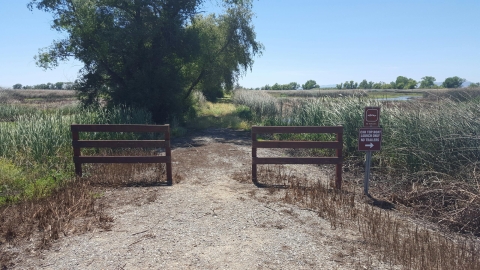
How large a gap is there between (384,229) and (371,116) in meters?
2.62

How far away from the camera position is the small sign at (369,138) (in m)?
7.05

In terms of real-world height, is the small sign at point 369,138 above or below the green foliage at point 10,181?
above

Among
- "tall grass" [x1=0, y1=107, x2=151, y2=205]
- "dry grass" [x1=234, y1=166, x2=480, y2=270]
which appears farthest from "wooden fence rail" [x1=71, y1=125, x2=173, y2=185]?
"dry grass" [x1=234, y1=166, x2=480, y2=270]

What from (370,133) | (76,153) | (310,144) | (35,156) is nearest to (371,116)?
(370,133)

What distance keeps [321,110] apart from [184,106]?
10585 mm

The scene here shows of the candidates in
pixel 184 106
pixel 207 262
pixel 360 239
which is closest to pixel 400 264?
pixel 360 239

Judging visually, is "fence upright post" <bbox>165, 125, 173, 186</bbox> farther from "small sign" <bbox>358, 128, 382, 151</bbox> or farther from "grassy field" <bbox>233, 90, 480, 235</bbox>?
"grassy field" <bbox>233, 90, 480, 235</bbox>

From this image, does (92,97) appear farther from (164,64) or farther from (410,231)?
(410,231)

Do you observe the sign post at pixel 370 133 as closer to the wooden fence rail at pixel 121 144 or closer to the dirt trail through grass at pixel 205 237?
the dirt trail through grass at pixel 205 237

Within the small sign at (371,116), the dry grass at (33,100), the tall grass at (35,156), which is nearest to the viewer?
the tall grass at (35,156)

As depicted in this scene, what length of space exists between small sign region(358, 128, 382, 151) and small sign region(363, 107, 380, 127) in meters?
0.13

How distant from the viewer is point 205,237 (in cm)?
488

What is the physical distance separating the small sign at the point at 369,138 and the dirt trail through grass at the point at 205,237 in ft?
6.40

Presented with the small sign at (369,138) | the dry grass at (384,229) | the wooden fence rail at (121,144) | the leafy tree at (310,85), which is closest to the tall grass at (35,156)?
the wooden fence rail at (121,144)
